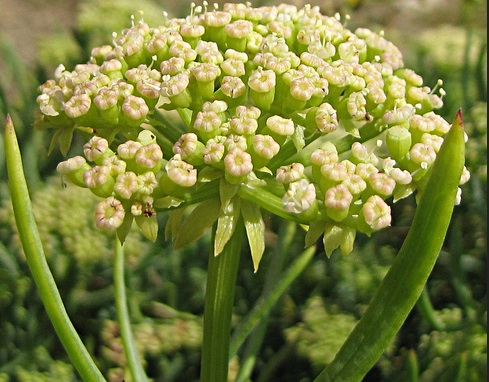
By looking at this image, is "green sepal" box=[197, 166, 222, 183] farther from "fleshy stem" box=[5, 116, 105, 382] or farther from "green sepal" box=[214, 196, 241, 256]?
"fleshy stem" box=[5, 116, 105, 382]

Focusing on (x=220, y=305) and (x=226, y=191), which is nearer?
(x=226, y=191)

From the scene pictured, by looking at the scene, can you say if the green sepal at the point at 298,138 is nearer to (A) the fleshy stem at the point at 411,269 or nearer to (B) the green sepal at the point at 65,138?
(A) the fleshy stem at the point at 411,269

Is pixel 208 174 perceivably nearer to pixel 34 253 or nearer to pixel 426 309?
pixel 34 253

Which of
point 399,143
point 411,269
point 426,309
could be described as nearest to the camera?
point 411,269

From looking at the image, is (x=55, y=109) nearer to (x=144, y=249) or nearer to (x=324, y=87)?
(x=324, y=87)

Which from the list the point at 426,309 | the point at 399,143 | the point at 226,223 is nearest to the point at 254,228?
the point at 226,223

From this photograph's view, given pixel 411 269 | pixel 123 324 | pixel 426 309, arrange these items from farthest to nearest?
pixel 426 309, pixel 123 324, pixel 411 269
